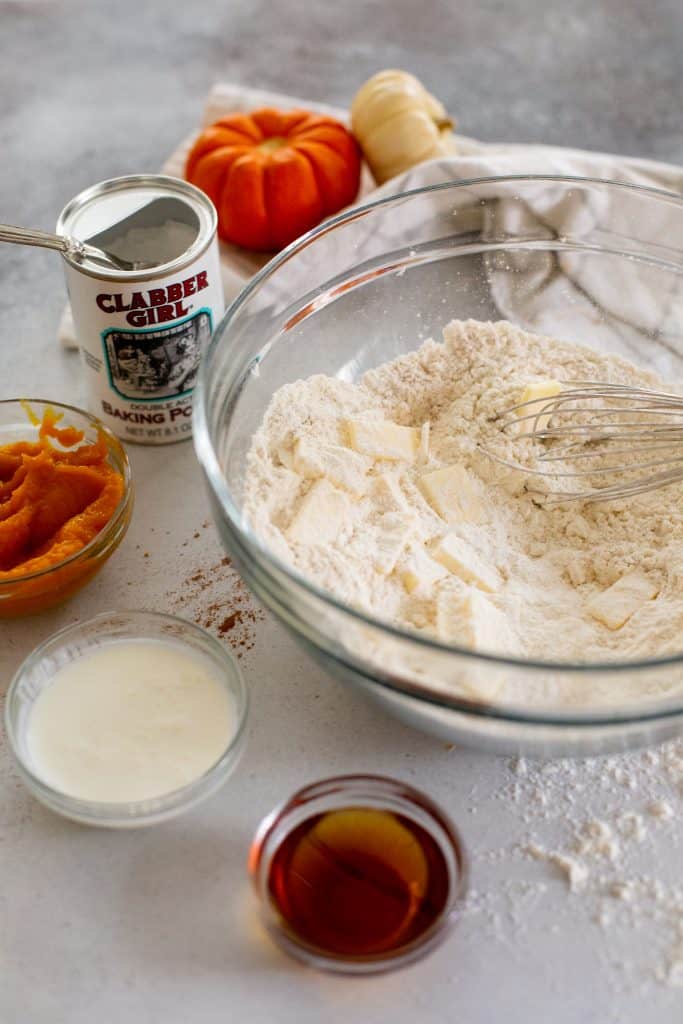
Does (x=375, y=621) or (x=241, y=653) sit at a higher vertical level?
(x=375, y=621)

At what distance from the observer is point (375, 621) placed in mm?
988

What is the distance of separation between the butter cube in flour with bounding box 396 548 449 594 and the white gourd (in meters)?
0.85

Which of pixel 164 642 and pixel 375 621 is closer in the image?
pixel 375 621

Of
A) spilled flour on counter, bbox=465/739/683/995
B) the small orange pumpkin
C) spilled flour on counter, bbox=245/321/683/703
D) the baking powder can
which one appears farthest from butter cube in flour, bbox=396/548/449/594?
the small orange pumpkin

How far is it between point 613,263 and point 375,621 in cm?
84

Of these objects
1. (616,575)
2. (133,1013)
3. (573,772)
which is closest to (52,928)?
(133,1013)

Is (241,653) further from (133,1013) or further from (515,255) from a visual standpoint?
(515,255)

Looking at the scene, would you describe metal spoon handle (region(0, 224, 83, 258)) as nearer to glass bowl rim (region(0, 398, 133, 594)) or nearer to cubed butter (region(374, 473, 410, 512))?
glass bowl rim (region(0, 398, 133, 594))

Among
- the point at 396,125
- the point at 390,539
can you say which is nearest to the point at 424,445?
the point at 390,539

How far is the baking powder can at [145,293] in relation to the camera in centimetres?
139

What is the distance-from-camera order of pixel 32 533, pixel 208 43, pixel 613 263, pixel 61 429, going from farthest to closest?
pixel 208 43 → pixel 613 263 → pixel 61 429 → pixel 32 533

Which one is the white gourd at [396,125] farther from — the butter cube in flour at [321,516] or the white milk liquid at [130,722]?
the white milk liquid at [130,722]

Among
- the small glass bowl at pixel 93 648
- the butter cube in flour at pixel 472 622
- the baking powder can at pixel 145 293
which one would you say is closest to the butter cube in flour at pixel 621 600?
the butter cube in flour at pixel 472 622

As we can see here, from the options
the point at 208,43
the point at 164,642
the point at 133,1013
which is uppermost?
the point at 208,43
